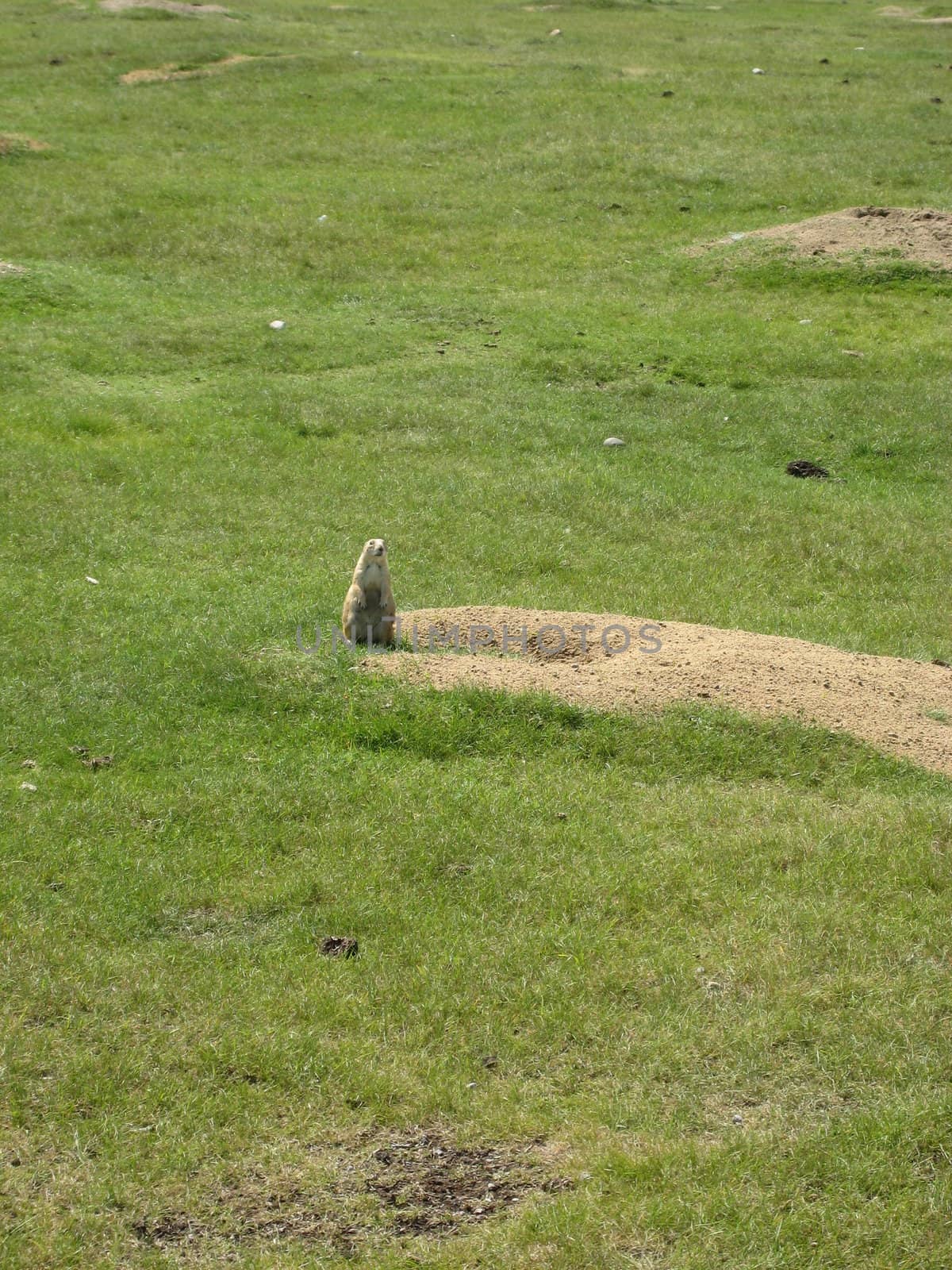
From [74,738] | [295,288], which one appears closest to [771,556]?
[74,738]


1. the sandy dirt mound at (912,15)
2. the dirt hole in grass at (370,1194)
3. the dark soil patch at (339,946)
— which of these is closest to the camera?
the dirt hole in grass at (370,1194)

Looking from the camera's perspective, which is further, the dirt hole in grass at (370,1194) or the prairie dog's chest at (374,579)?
the prairie dog's chest at (374,579)

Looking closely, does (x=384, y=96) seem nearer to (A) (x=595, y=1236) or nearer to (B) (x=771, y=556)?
(B) (x=771, y=556)

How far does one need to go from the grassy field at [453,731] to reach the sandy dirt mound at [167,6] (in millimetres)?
10547

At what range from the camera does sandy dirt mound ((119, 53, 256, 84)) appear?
27.1m

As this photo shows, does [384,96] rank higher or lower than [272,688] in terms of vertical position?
higher

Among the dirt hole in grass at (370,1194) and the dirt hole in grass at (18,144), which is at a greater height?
the dirt hole in grass at (18,144)

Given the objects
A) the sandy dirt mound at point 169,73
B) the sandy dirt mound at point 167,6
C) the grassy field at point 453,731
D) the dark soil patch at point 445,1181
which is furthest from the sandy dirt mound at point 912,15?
the dark soil patch at point 445,1181

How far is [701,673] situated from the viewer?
893cm

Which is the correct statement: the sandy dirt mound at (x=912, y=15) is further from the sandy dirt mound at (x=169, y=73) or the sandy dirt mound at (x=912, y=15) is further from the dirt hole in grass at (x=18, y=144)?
the dirt hole in grass at (x=18, y=144)

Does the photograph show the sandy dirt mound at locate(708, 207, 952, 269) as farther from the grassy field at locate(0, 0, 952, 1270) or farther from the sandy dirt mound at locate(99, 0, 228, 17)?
the sandy dirt mound at locate(99, 0, 228, 17)

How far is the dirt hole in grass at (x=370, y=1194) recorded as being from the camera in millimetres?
4793

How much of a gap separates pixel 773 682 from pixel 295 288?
39.0 feet

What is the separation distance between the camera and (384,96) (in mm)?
26422
